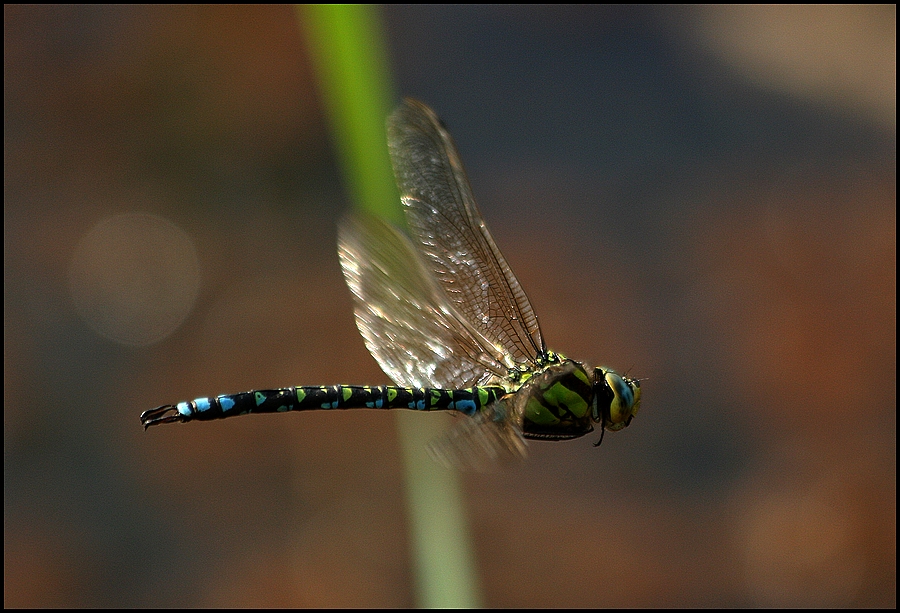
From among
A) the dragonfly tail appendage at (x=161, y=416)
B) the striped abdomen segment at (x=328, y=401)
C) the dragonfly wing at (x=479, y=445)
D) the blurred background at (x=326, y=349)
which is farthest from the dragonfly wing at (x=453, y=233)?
the blurred background at (x=326, y=349)

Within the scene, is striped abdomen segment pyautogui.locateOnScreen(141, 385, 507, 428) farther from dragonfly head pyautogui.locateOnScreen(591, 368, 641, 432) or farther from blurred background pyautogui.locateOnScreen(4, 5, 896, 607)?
blurred background pyautogui.locateOnScreen(4, 5, 896, 607)

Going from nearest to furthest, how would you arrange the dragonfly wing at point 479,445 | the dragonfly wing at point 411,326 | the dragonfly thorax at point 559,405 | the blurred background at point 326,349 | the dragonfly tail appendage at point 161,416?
the dragonfly wing at point 479,445 < the dragonfly tail appendage at point 161,416 < the dragonfly thorax at point 559,405 < the dragonfly wing at point 411,326 < the blurred background at point 326,349

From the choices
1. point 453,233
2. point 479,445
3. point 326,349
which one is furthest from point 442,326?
point 326,349

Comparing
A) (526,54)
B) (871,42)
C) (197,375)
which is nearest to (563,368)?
(197,375)

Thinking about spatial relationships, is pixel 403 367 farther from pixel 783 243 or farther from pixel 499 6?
pixel 499 6

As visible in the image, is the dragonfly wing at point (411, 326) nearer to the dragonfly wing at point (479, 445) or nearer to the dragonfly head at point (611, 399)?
the dragonfly head at point (611, 399)

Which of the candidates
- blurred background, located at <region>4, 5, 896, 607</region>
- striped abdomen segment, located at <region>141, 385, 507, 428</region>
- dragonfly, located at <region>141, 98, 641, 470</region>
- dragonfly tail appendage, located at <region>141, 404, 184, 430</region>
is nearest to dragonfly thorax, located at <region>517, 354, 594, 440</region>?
dragonfly, located at <region>141, 98, 641, 470</region>
